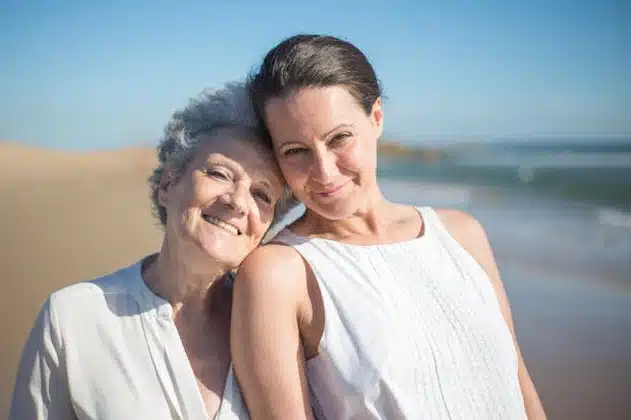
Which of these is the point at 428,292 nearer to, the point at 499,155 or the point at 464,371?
the point at 464,371

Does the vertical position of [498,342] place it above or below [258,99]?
below

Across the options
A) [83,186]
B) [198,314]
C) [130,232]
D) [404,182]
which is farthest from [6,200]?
[198,314]

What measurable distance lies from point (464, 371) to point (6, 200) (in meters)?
12.1

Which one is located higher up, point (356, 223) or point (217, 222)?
point (217, 222)

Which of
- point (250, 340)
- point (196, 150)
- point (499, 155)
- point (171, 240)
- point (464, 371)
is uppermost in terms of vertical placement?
point (196, 150)

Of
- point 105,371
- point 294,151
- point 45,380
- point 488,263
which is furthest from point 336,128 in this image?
point 45,380

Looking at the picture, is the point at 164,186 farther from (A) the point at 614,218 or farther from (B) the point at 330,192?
(A) the point at 614,218

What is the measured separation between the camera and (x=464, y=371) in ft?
8.01

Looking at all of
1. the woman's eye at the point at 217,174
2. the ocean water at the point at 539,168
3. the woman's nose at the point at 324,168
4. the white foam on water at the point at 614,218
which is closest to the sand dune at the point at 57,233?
the woman's eye at the point at 217,174

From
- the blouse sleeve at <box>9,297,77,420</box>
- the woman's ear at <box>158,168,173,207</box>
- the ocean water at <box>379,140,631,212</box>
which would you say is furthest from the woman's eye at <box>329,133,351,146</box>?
the ocean water at <box>379,140,631,212</box>

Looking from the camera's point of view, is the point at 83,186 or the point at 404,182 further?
the point at 404,182

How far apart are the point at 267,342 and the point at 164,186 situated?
2.21 ft

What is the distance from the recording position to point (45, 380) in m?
2.23

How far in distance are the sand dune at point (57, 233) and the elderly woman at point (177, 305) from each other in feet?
5.47
